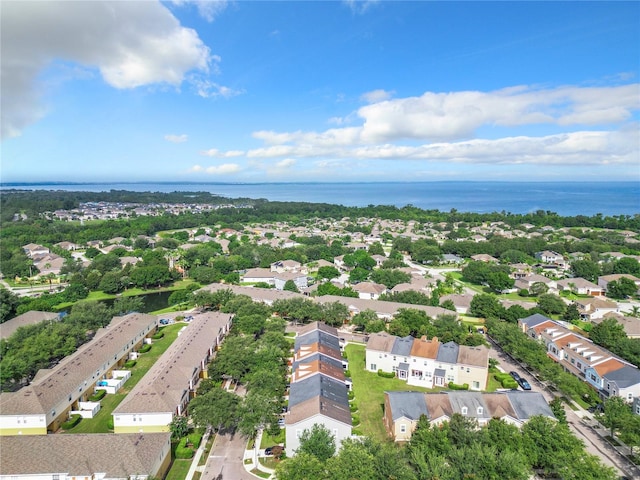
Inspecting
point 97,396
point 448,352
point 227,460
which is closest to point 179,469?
point 227,460

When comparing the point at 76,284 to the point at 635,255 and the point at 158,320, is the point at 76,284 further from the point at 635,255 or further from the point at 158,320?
the point at 635,255

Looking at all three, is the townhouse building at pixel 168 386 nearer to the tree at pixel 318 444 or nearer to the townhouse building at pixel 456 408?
the tree at pixel 318 444

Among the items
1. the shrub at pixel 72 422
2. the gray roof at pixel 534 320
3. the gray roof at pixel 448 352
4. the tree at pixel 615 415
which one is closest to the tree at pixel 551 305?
the gray roof at pixel 534 320

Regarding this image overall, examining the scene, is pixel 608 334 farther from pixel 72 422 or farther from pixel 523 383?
pixel 72 422

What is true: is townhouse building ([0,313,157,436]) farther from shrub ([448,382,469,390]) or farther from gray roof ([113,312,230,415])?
shrub ([448,382,469,390])

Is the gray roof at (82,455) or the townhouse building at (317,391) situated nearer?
the gray roof at (82,455)
